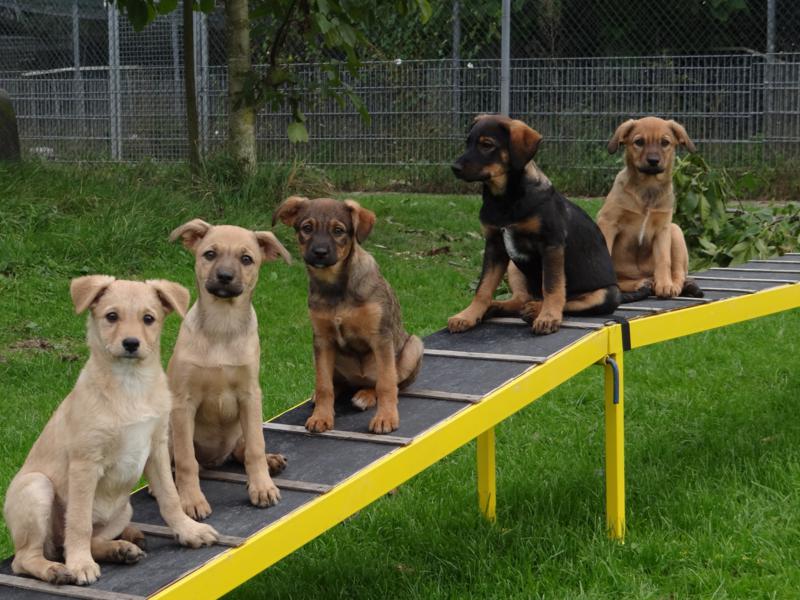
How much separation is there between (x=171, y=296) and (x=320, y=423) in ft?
3.69

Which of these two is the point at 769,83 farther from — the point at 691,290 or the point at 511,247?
the point at 511,247

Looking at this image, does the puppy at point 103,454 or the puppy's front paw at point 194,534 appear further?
the puppy's front paw at point 194,534

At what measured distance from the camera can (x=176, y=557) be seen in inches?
148

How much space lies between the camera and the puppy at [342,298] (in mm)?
4539

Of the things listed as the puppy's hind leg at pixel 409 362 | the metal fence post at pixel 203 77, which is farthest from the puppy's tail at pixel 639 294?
the metal fence post at pixel 203 77

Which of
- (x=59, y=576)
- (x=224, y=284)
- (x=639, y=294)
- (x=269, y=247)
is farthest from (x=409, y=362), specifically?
(x=59, y=576)

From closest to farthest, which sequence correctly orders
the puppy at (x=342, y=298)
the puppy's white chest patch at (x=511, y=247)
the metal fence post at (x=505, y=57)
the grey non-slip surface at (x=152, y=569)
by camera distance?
1. the grey non-slip surface at (x=152, y=569)
2. the puppy at (x=342, y=298)
3. the puppy's white chest patch at (x=511, y=247)
4. the metal fence post at (x=505, y=57)

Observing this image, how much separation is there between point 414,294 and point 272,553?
638 centimetres

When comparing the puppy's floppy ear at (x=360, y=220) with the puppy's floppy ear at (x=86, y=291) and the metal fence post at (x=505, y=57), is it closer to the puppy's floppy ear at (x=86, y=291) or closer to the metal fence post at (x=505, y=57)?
the puppy's floppy ear at (x=86, y=291)

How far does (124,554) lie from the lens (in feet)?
12.3

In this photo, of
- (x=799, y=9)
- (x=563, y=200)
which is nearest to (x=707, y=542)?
(x=563, y=200)

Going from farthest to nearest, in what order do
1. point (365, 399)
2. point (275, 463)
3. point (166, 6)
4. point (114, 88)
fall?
1. point (114, 88)
2. point (166, 6)
3. point (365, 399)
4. point (275, 463)

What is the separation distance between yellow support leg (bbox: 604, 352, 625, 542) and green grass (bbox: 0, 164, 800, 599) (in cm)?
8

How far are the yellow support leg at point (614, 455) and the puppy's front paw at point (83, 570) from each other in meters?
2.59
